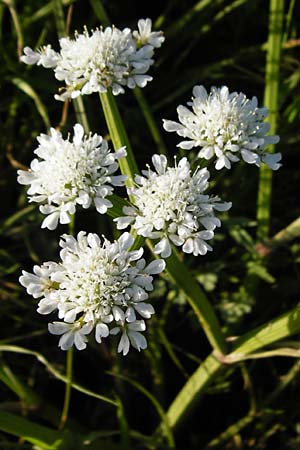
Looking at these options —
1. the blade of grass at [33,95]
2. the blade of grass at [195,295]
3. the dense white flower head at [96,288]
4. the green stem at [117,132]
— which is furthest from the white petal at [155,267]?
the blade of grass at [33,95]

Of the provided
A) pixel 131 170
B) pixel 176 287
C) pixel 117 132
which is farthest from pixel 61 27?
pixel 176 287

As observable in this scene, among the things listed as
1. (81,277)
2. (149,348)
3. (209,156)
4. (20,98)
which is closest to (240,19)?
(20,98)

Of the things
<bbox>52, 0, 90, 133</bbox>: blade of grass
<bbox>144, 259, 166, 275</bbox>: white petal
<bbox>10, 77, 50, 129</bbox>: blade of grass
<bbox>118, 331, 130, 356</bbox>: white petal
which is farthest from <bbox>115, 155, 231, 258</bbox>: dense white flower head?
<bbox>10, 77, 50, 129</bbox>: blade of grass

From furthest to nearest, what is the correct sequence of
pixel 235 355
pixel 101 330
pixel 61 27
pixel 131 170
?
pixel 61 27
pixel 235 355
pixel 131 170
pixel 101 330

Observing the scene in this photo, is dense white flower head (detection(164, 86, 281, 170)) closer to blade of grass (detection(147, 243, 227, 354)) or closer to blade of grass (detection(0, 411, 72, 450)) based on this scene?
blade of grass (detection(147, 243, 227, 354))

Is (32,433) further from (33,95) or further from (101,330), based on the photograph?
(33,95)

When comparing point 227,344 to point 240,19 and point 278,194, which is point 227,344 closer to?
point 278,194
